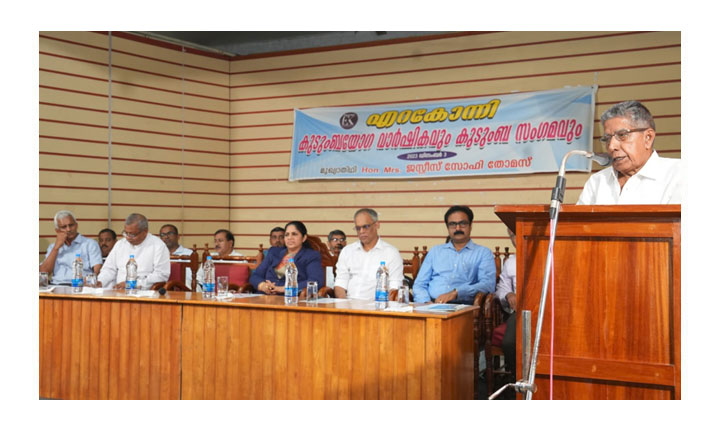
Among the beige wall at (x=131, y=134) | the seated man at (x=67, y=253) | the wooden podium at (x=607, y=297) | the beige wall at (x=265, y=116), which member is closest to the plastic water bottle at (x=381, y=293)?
the wooden podium at (x=607, y=297)

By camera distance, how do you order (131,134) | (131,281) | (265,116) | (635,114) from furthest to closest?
(265,116) → (131,134) → (131,281) → (635,114)

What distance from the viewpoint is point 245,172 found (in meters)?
8.70

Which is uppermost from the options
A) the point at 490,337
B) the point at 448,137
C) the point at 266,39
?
the point at 266,39

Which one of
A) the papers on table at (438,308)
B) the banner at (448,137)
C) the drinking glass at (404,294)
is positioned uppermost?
the banner at (448,137)

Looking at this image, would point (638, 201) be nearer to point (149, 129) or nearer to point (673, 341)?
point (673, 341)

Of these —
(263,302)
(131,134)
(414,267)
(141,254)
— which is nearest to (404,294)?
(263,302)

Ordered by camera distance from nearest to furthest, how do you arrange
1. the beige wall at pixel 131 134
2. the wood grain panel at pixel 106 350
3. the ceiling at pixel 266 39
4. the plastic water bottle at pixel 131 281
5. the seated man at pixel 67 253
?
the wood grain panel at pixel 106 350, the plastic water bottle at pixel 131 281, the seated man at pixel 67 253, the beige wall at pixel 131 134, the ceiling at pixel 266 39

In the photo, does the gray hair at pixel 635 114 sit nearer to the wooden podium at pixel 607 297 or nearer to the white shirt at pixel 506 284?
the wooden podium at pixel 607 297

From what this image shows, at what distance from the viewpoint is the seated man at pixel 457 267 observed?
4594 mm

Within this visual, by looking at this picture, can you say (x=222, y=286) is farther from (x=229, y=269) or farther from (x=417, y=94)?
(x=417, y=94)

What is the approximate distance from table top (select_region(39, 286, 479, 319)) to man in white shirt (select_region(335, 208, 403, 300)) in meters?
0.91

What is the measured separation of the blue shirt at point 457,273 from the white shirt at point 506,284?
158 millimetres

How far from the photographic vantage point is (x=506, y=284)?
4812 millimetres

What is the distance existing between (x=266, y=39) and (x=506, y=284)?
547cm
